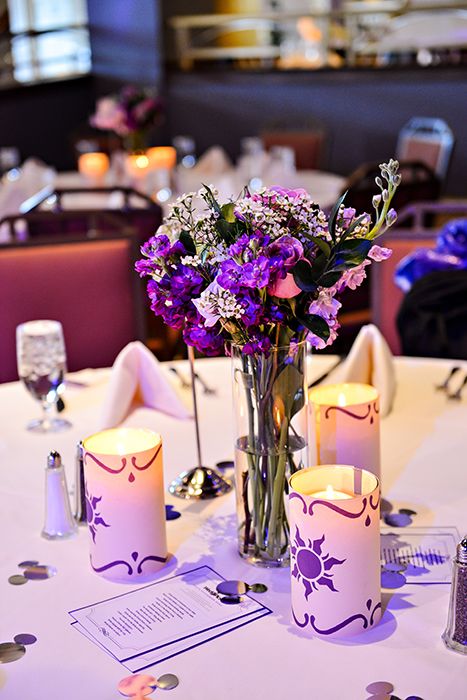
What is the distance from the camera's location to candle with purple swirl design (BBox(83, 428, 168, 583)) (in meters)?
1.20

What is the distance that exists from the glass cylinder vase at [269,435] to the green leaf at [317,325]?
0.16 feet

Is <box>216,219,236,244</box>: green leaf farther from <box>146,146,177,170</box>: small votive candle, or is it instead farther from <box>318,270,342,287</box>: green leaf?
<box>146,146,177,170</box>: small votive candle

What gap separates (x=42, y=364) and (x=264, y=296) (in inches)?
27.4

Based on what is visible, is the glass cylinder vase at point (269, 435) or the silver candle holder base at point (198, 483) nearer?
the glass cylinder vase at point (269, 435)

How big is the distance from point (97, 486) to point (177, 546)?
172mm

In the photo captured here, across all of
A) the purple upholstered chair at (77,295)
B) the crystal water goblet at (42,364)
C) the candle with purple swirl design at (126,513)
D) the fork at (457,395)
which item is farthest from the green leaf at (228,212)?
the purple upholstered chair at (77,295)

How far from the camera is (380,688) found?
0.99 metres

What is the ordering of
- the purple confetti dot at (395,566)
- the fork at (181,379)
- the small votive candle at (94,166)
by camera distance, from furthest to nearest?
the small votive candle at (94,166), the fork at (181,379), the purple confetti dot at (395,566)

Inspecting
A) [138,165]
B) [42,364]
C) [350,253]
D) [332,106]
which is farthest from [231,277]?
[332,106]

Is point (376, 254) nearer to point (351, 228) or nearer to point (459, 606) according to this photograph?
point (351, 228)

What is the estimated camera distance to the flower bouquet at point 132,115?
4.71 metres

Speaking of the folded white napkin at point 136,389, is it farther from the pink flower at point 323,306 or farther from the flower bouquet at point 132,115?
the flower bouquet at point 132,115

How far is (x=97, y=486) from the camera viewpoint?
120cm

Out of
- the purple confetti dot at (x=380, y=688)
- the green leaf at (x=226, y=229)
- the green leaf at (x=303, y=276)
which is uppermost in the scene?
the green leaf at (x=226, y=229)
